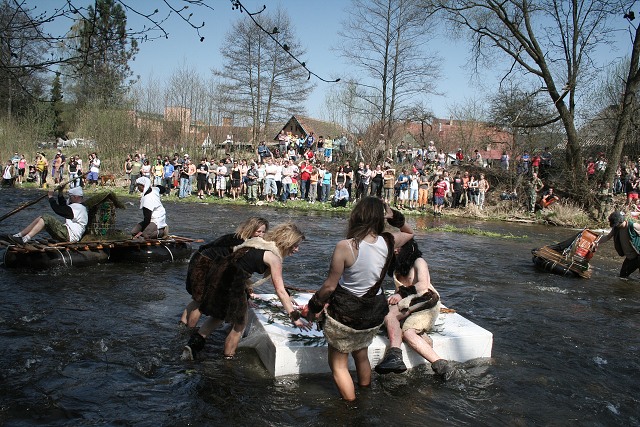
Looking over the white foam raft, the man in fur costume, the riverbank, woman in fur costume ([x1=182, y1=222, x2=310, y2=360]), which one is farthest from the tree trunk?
woman in fur costume ([x1=182, y1=222, x2=310, y2=360])

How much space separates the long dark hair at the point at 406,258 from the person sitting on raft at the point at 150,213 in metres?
6.66

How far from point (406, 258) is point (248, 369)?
2.08m

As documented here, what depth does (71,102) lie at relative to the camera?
50.8m

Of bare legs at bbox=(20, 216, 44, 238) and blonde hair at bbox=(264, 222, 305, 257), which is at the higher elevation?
blonde hair at bbox=(264, 222, 305, 257)

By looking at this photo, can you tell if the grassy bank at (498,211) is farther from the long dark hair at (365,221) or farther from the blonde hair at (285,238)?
the long dark hair at (365,221)

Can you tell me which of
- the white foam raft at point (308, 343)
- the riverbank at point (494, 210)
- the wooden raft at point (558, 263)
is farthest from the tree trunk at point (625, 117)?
the white foam raft at point (308, 343)

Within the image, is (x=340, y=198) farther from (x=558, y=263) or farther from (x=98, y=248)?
(x=98, y=248)

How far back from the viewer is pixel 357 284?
5.04m

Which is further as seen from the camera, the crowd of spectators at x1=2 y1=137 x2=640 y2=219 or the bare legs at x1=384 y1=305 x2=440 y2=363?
the crowd of spectators at x1=2 y1=137 x2=640 y2=219

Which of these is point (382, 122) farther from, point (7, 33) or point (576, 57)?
point (7, 33)

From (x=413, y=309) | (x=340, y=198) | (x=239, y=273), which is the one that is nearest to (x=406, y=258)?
(x=413, y=309)

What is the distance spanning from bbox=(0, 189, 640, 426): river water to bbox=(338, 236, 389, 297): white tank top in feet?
4.13

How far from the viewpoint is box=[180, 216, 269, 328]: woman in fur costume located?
648cm

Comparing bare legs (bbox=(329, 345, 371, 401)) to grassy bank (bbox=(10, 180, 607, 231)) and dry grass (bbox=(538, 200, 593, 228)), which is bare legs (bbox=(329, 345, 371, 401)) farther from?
dry grass (bbox=(538, 200, 593, 228))
